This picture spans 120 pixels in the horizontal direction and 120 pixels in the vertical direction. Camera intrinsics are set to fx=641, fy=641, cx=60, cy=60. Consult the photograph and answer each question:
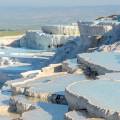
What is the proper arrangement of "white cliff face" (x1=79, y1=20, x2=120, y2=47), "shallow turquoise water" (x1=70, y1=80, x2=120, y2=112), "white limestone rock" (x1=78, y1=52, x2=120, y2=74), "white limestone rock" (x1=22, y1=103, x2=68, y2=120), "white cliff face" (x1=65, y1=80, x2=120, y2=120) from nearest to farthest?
"white cliff face" (x1=65, y1=80, x2=120, y2=120), "shallow turquoise water" (x1=70, y1=80, x2=120, y2=112), "white limestone rock" (x1=22, y1=103, x2=68, y2=120), "white limestone rock" (x1=78, y1=52, x2=120, y2=74), "white cliff face" (x1=79, y1=20, x2=120, y2=47)

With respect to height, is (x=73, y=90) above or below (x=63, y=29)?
above

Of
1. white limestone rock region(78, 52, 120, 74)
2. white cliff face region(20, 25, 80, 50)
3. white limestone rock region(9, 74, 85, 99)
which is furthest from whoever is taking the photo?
white cliff face region(20, 25, 80, 50)

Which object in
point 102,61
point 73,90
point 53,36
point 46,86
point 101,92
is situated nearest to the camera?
point 101,92

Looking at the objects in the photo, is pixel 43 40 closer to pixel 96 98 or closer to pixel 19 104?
pixel 19 104

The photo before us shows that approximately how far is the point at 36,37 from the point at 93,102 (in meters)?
22.7

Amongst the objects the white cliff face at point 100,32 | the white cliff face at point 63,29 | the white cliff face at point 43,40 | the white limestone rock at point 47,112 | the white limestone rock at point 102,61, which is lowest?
the white cliff face at point 43,40

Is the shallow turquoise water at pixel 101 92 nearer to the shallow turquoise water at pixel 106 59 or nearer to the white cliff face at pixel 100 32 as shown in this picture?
the shallow turquoise water at pixel 106 59

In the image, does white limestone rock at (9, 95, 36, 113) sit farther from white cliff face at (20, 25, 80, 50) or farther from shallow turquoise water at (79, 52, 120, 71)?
white cliff face at (20, 25, 80, 50)

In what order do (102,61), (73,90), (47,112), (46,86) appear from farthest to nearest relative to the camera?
(102,61) → (46,86) → (47,112) → (73,90)

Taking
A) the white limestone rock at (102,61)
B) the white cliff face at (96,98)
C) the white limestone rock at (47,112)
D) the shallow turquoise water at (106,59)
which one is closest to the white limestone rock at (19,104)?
the white limestone rock at (47,112)

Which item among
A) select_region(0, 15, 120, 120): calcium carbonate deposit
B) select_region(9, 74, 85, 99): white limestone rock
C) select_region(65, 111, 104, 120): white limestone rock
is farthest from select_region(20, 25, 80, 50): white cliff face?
select_region(65, 111, 104, 120): white limestone rock

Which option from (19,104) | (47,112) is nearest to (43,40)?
(19,104)

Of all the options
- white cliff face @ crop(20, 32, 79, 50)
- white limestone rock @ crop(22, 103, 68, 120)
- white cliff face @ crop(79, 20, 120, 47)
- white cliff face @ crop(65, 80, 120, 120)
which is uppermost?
white cliff face @ crop(65, 80, 120, 120)

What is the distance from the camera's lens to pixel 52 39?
31562mm
